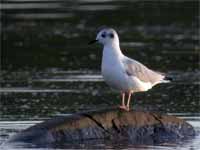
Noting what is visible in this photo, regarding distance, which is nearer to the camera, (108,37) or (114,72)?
(114,72)

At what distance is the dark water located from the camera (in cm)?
1817

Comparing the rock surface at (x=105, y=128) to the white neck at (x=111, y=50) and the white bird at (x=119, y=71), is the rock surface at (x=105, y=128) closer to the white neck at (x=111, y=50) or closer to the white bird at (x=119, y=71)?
the white bird at (x=119, y=71)

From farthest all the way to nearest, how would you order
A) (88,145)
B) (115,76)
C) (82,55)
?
(82,55) < (88,145) < (115,76)

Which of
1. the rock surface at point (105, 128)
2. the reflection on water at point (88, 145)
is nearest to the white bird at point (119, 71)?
the rock surface at point (105, 128)

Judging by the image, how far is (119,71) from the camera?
48.3 ft

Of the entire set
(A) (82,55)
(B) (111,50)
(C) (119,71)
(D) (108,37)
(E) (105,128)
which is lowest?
(E) (105,128)

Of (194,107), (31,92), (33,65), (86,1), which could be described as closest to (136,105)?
(194,107)

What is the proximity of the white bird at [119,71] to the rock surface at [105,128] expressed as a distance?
0.93 feet

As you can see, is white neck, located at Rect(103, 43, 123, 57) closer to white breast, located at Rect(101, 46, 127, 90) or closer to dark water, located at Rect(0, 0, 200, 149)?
white breast, located at Rect(101, 46, 127, 90)

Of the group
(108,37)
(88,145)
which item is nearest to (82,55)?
(108,37)

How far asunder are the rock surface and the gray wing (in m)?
0.56

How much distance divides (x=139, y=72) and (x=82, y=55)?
8.78 m

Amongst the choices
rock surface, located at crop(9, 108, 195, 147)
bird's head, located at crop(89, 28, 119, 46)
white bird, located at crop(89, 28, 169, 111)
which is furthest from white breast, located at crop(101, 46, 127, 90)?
rock surface, located at crop(9, 108, 195, 147)

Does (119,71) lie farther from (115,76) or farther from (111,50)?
(111,50)
